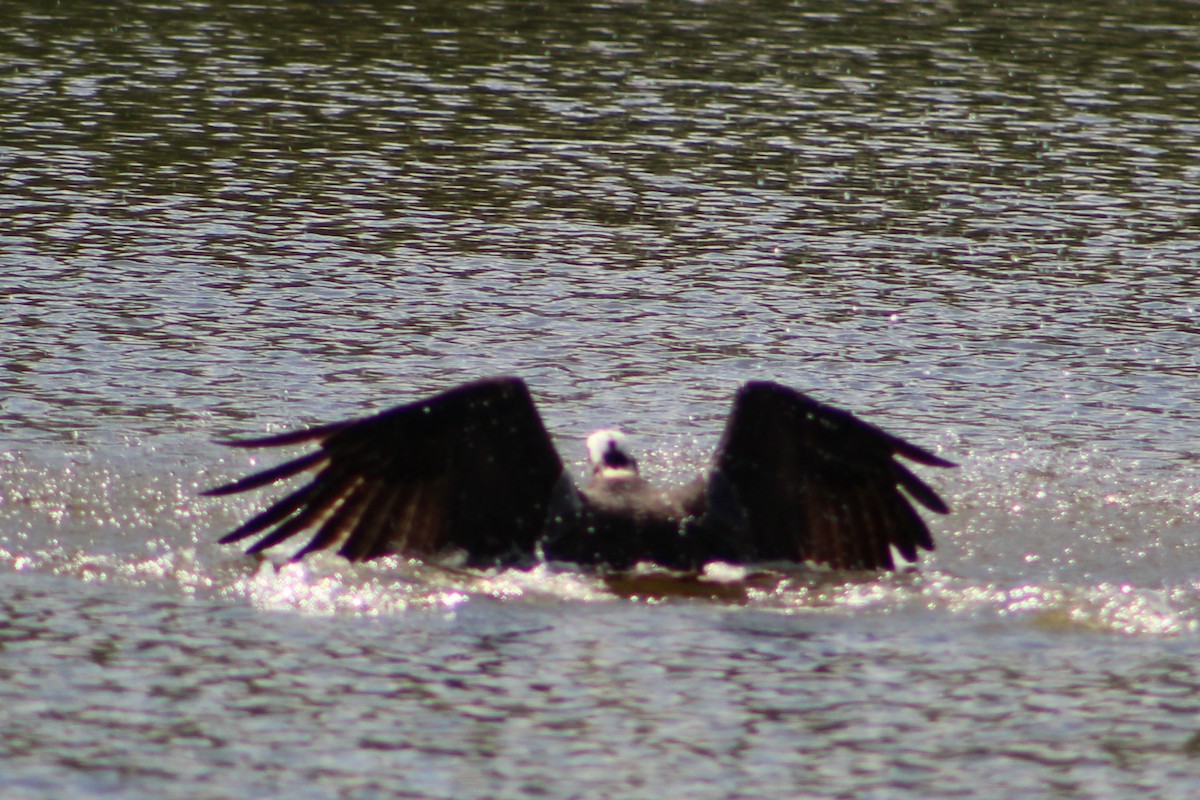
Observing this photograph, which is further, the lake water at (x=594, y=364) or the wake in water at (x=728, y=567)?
the wake in water at (x=728, y=567)

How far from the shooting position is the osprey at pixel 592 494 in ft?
25.2

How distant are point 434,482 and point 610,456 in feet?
2.55

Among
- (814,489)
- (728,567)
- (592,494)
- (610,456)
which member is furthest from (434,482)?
(814,489)

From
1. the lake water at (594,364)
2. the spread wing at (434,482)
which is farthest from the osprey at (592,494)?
the lake water at (594,364)

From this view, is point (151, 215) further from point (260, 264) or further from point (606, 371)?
point (606, 371)

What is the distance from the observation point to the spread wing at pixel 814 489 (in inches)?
314

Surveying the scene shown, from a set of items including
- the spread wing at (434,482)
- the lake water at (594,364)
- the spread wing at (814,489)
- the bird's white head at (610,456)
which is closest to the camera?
the lake water at (594,364)

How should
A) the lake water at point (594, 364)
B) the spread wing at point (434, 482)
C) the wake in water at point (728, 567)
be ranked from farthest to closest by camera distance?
1. the spread wing at point (434, 482)
2. the wake in water at point (728, 567)
3. the lake water at point (594, 364)

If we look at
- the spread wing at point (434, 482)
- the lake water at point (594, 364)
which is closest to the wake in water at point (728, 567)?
the lake water at point (594, 364)

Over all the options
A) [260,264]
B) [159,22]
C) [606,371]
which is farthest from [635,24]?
[606,371]

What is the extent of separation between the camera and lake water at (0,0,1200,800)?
6184 millimetres

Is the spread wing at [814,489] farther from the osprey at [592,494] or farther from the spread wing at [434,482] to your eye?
the spread wing at [434,482]

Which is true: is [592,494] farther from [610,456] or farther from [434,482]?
[434,482]

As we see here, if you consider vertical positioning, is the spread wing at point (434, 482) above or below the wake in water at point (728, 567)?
above
